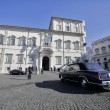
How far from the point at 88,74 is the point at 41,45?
2833cm

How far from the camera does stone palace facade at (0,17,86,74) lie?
1342 inches

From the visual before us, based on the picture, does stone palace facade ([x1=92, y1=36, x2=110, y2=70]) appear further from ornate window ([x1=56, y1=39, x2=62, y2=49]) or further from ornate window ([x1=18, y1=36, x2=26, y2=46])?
ornate window ([x1=18, y1=36, x2=26, y2=46])

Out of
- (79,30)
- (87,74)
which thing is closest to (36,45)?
(79,30)

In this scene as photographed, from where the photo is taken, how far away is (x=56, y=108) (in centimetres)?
535

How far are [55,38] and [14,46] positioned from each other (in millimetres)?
12221

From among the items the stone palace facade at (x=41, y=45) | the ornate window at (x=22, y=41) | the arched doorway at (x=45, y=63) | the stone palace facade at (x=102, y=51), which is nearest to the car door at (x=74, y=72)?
the stone palace facade at (x=41, y=45)

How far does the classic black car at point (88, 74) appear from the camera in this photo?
27.6 feet

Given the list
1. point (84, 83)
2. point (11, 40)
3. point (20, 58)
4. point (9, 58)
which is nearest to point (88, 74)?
point (84, 83)

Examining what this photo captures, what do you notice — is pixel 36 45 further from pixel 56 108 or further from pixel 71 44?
pixel 56 108

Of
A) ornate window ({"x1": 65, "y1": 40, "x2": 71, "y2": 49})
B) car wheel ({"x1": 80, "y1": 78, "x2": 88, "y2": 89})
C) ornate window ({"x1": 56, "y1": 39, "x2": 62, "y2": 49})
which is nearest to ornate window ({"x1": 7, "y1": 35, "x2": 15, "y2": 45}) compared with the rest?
ornate window ({"x1": 56, "y1": 39, "x2": 62, "y2": 49})

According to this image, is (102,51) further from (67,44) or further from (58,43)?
(58,43)

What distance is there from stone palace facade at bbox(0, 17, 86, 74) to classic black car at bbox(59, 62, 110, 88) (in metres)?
24.4

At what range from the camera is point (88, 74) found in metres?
9.16

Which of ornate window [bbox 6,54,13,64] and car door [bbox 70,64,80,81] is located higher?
ornate window [bbox 6,54,13,64]
